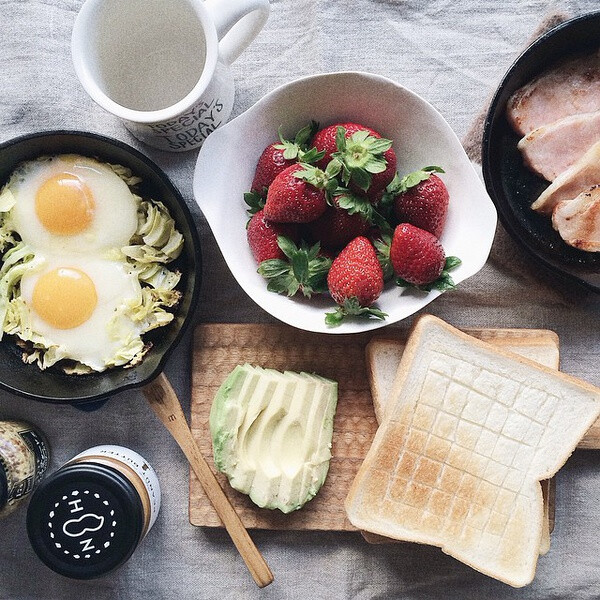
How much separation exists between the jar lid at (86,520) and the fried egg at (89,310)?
21 centimetres

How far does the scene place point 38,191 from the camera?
1263 millimetres

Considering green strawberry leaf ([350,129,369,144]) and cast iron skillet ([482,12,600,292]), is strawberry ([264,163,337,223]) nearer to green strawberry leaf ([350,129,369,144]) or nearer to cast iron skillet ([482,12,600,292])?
green strawberry leaf ([350,129,369,144])

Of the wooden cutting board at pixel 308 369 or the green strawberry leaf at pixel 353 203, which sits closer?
the green strawberry leaf at pixel 353 203

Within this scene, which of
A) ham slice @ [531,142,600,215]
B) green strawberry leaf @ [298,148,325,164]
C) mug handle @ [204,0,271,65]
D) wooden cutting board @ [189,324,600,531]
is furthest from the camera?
wooden cutting board @ [189,324,600,531]

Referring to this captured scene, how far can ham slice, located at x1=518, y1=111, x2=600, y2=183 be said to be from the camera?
4.26 ft

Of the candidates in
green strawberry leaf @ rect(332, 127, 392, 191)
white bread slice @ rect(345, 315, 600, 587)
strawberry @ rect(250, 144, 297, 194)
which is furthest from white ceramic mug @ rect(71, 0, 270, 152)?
white bread slice @ rect(345, 315, 600, 587)

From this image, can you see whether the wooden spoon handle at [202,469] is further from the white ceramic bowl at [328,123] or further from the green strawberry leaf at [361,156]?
the green strawberry leaf at [361,156]

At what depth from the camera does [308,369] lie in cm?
140

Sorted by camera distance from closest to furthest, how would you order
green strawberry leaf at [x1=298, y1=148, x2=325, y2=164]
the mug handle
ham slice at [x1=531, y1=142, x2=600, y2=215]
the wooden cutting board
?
the mug handle
green strawberry leaf at [x1=298, y1=148, x2=325, y2=164]
ham slice at [x1=531, y1=142, x2=600, y2=215]
the wooden cutting board

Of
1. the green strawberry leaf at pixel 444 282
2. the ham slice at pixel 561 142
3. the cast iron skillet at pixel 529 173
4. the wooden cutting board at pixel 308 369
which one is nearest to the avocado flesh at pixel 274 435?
the wooden cutting board at pixel 308 369

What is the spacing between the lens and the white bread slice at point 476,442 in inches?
52.1

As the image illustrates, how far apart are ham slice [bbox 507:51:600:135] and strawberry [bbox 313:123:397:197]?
0.31 m

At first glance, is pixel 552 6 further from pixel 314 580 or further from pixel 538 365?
pixel 314 580

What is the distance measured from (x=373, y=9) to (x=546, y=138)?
0.44 m
